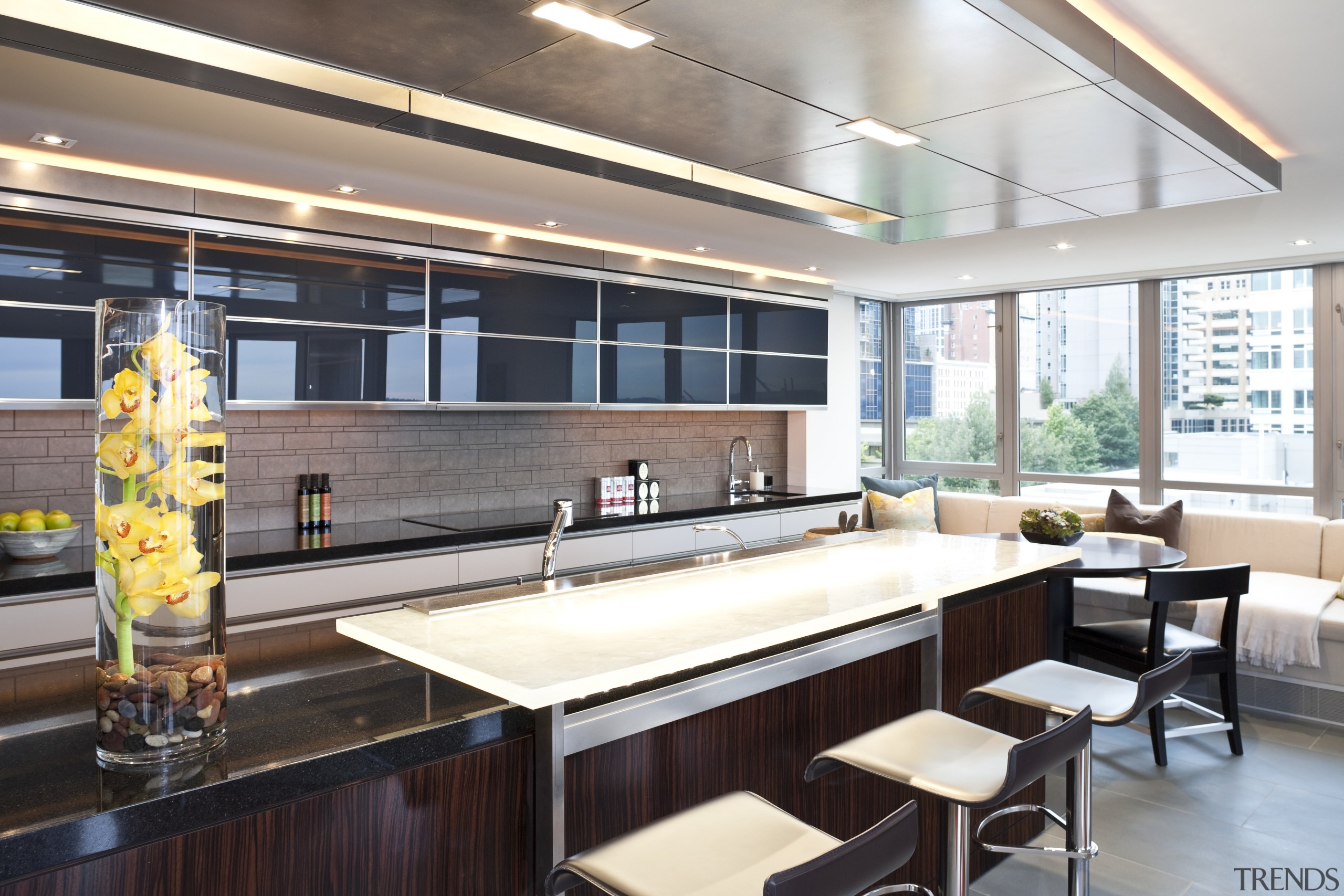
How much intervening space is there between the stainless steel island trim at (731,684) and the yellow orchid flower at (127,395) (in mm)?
826

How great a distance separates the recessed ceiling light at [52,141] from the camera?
9.83 ft

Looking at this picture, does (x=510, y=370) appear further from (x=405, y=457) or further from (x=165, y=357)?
(x=165, y=357)

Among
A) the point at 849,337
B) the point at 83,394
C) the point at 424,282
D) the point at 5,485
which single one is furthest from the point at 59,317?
the point at 849,337

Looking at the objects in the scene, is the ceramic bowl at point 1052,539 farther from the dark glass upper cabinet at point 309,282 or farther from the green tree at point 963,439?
the dark glass upper cabinet at point 309,282

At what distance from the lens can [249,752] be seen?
1.26 m

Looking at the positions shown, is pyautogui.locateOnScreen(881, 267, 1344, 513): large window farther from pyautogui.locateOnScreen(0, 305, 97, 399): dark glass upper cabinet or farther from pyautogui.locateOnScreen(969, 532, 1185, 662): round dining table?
pyautogui.locateOnScreen(0, 305, 97, 399): dark glass upper cabinet

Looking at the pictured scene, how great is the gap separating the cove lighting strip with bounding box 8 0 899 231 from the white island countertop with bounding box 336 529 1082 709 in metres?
1.22

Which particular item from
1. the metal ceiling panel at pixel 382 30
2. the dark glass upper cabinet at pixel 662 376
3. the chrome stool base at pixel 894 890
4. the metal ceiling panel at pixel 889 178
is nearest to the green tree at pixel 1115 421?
the dark glass upper cabinet at pixel 662 376

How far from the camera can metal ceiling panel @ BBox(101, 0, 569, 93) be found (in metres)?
1.64

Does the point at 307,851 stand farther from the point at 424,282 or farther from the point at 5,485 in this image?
the point at 424,282

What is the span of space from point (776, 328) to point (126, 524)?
210 inches

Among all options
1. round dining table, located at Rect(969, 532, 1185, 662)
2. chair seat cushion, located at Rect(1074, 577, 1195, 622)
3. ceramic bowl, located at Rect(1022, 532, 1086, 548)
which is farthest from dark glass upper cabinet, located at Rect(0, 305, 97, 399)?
chair seat cushion, located at Rect(1074, 577, 1195, 622)

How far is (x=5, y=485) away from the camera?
11.7 ft

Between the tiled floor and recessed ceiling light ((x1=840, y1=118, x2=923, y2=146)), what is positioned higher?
recessed ceiling light ((x1=840, y1=118, x2=923, y2=146))
